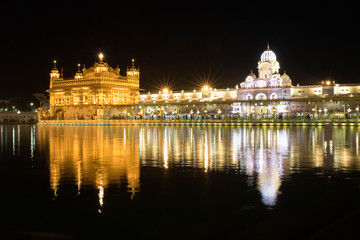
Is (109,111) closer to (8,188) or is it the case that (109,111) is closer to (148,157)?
(148,157)

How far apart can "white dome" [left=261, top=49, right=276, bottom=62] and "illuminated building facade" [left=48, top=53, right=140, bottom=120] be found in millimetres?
33667

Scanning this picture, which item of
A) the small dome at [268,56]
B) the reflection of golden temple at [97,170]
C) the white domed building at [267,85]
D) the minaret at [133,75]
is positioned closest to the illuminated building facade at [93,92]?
the minaret at [133,75]

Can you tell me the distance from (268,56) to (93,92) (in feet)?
148

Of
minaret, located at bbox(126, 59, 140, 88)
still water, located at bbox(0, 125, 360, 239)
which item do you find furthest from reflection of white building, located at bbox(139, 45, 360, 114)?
still water, located at bbox(0, 125, 360, 239)

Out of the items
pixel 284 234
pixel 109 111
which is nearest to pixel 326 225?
pixel 284 234

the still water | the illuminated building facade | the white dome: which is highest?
the white dome

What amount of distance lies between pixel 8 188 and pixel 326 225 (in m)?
6.72

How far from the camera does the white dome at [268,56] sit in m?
93.6

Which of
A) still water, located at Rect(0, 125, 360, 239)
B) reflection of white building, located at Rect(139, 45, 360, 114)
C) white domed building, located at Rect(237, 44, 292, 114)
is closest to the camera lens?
still water, located at Rect(0, 125, 360, 239)

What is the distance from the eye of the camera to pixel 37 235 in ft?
17.7

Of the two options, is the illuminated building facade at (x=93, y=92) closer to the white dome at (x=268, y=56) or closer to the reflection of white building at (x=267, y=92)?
the reflection of white building at (x=267, y=92)

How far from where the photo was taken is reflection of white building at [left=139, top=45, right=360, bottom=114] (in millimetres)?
82375

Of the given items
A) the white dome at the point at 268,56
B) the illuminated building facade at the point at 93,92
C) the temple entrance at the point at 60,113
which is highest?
the white dome at the point at 268,56

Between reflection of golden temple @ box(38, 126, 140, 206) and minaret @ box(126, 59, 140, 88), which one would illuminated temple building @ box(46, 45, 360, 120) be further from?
reflection of golden temple @ box(38, 126, 140, 206)
